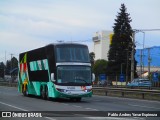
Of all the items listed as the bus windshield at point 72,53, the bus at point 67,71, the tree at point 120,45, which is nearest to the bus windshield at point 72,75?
the bus at point 67,71

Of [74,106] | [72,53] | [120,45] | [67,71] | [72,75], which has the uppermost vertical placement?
[120,45]

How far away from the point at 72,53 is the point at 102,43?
451 ft

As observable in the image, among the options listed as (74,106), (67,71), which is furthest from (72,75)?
(74,106)

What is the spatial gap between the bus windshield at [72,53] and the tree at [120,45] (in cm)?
6160

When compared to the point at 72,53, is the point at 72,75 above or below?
below

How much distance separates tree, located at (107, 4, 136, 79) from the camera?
8738cm

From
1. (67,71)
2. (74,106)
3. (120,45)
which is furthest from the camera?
(120,45)

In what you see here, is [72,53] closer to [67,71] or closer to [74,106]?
[67,71]

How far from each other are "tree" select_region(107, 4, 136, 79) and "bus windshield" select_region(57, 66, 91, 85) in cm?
6203

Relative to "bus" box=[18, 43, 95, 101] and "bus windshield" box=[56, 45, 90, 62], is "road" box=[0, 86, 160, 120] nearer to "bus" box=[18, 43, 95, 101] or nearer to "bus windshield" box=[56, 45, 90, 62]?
"bus" box=[18, 43, 95, 101]

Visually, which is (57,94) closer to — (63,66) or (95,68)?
(63,66)

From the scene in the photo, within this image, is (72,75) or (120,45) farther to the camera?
(120,45)

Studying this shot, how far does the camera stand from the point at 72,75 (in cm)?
2464

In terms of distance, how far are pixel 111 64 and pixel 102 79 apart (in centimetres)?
3580
